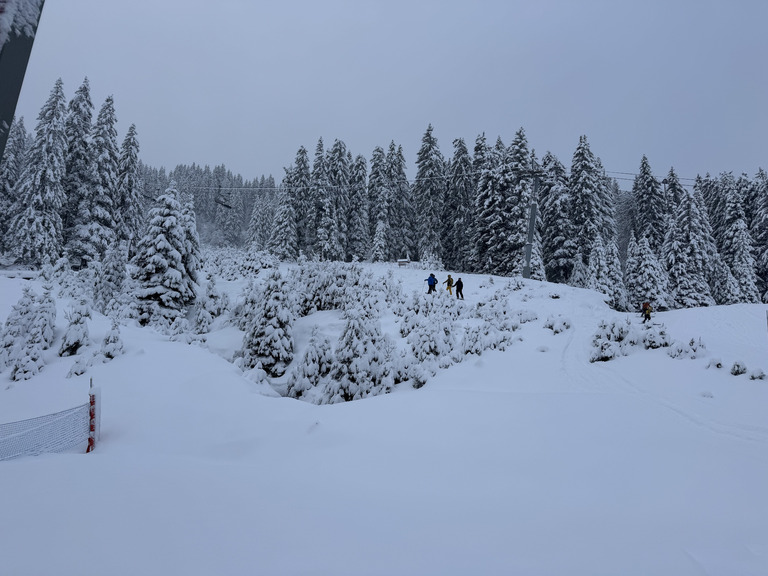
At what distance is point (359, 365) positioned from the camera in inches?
424

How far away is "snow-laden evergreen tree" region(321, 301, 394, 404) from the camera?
10547 millimetres

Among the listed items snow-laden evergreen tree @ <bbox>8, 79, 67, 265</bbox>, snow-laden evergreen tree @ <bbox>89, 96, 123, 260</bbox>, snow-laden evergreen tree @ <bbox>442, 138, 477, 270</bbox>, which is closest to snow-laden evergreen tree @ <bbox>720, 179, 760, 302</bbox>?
snow-laden evergreen tree @ <bbox>442, 138, 477, 270</bbox>

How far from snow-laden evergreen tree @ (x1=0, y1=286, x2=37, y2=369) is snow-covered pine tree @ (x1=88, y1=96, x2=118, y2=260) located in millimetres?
19591

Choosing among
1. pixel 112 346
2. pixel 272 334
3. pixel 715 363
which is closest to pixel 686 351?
pixel 715 363

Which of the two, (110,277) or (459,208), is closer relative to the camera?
(110,277)

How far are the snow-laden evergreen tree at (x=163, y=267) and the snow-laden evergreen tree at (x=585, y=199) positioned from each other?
3384cm

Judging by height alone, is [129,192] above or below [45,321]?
above

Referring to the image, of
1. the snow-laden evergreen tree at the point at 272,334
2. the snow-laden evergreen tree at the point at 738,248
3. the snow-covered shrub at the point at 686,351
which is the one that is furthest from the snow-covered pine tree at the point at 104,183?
the snow-laden evergreen tree at the point at 738,248

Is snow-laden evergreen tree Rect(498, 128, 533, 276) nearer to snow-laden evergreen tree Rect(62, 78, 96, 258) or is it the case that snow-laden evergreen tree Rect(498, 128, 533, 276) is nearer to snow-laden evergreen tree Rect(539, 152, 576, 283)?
snow-laden evergreen tree Rect(539, 152, 576, 283)

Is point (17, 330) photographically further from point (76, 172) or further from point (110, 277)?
point (76, 172)

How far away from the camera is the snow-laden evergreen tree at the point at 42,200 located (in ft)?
89.9

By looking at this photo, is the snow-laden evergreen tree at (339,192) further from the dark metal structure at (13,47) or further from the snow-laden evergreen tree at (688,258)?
the dark metal structure at (13,47)

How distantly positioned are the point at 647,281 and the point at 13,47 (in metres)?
39.5

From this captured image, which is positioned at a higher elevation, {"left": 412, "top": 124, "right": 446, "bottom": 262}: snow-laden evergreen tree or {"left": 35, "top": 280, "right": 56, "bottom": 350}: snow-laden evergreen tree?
{"left": 412, "top": 124, "right": 446, "bottom": 262}: snow-laden evergreen tree
